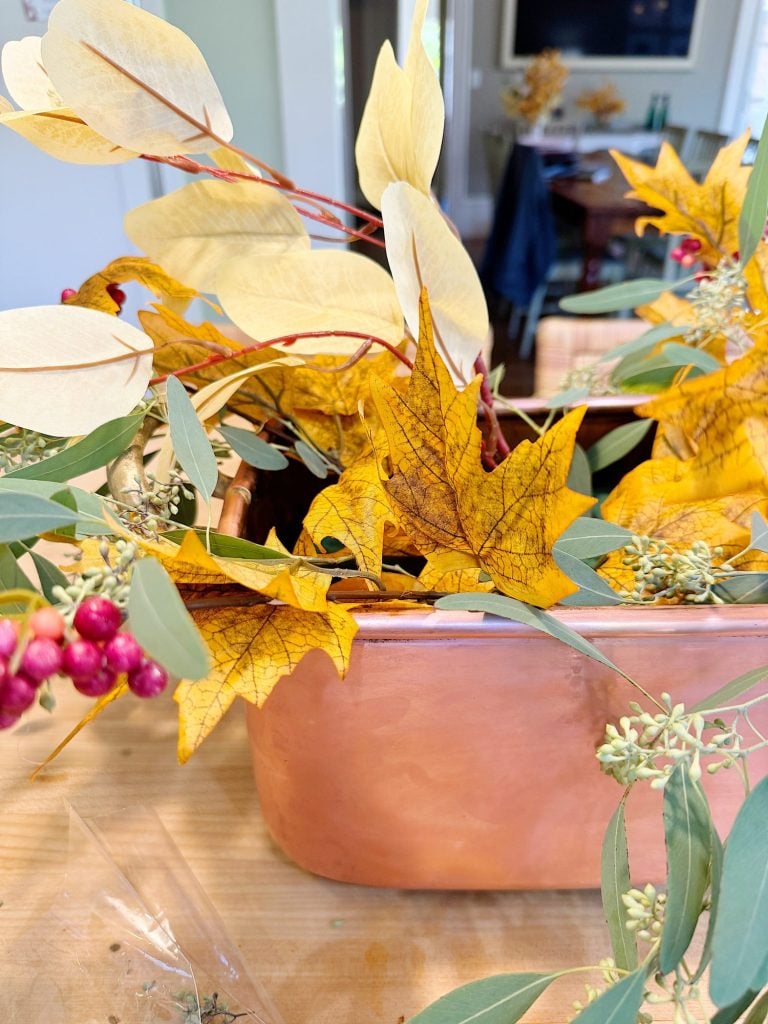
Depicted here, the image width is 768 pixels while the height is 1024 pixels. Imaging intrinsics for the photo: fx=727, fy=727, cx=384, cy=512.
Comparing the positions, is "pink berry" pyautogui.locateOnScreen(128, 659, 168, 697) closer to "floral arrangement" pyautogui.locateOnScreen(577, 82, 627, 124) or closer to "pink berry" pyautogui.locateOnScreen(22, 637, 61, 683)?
"pink berry" pyautogui.locateOnScreen(22, 637, 61, 683)

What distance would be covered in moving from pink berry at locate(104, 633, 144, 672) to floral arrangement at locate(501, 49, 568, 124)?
17.6 feet

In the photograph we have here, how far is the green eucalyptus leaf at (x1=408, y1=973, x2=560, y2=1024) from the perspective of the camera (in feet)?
0.75

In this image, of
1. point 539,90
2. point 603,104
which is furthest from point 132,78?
point 603,104

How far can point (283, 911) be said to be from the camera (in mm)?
341

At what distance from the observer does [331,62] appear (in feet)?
6.05

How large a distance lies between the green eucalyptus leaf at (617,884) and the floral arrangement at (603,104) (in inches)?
216

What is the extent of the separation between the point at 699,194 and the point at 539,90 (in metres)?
5.00

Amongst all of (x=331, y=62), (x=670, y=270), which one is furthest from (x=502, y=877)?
(x=670, y=270)

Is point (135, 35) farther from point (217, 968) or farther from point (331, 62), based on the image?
point (331, 62)

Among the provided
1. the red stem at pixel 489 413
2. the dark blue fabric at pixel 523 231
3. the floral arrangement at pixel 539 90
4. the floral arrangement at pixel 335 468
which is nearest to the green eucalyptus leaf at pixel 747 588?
the floral arrangement at pixel 335 468

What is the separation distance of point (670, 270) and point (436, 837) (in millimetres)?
3533

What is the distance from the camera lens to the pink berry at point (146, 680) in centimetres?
19

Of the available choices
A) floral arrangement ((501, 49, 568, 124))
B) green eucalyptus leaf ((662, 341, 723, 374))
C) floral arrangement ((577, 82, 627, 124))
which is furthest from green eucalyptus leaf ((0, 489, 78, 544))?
floral arrangement ((577, 82, 627, 124))

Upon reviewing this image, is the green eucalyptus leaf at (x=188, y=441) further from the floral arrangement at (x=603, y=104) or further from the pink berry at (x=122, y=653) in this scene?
the floral arrangement at (x=603, y=104)
